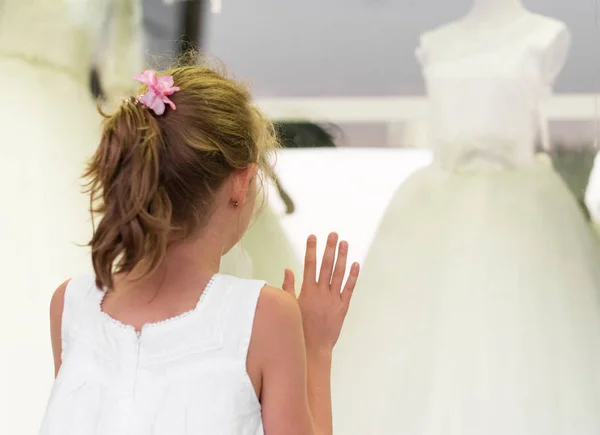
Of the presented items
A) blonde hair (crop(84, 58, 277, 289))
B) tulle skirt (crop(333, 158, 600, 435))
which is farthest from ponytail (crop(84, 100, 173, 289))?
tulle skirt (crop(333, 158, 600, 435))

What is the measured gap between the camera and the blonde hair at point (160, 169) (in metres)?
0.76

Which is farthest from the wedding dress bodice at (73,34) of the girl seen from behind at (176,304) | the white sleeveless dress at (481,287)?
the girl seen from behind at (176,304)

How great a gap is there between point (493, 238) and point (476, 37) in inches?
15.1

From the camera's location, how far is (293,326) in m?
0.76

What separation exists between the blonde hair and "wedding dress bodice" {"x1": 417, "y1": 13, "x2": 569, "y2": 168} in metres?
0.74

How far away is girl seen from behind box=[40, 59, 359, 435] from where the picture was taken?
0.75 m

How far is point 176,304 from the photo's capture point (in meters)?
0.78

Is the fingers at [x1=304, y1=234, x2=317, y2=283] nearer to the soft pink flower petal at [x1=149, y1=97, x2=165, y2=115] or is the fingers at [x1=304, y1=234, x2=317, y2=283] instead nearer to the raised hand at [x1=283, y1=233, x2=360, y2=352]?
the raised hand at [x1=283, y1=233, x2=360, y2=352]

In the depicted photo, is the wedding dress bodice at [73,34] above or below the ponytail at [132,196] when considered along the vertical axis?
above

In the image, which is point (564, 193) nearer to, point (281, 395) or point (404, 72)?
point (404, 72)

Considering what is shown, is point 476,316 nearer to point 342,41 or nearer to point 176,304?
point 342,41

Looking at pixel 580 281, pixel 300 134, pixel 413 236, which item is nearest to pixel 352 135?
pixel 300 134

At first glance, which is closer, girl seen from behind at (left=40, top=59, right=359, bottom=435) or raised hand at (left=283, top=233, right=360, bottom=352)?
girl seen from behind at (left=40, top=59, right=359, bottom=435)

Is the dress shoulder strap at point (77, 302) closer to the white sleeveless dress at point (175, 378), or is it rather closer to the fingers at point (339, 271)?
the white sleeveless dress at point (175, 378)
